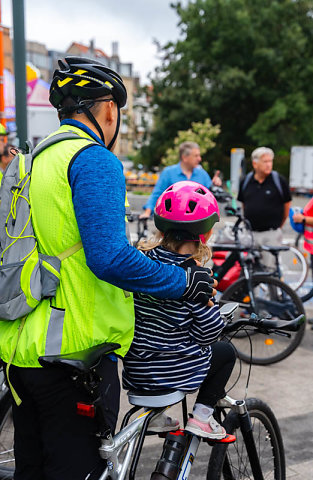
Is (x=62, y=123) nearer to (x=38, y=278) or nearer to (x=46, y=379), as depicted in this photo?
(x=38, y=278)

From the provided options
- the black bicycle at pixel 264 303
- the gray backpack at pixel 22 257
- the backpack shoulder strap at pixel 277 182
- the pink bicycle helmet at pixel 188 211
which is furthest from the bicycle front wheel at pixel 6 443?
the backpack shoulder strap at pixel 277 182

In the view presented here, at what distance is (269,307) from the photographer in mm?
5113

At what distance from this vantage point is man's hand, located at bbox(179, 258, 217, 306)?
6.23ft

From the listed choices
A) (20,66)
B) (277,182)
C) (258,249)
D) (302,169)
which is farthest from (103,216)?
(302,169)

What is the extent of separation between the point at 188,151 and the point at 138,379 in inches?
185

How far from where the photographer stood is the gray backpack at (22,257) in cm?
175

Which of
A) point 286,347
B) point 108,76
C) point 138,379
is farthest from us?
point 286,347

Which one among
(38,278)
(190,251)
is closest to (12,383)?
(38,278)

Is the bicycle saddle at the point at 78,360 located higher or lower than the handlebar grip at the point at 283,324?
higher

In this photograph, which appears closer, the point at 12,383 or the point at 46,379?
the point at 46,379

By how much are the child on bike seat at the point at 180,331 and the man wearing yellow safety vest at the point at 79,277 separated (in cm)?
18

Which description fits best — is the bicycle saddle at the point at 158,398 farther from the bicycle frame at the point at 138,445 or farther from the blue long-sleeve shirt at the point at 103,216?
the blue long-sleeve shirt at the point at 103,216

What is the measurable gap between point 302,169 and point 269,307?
72.3 ft

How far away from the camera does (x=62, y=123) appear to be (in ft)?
6.25
